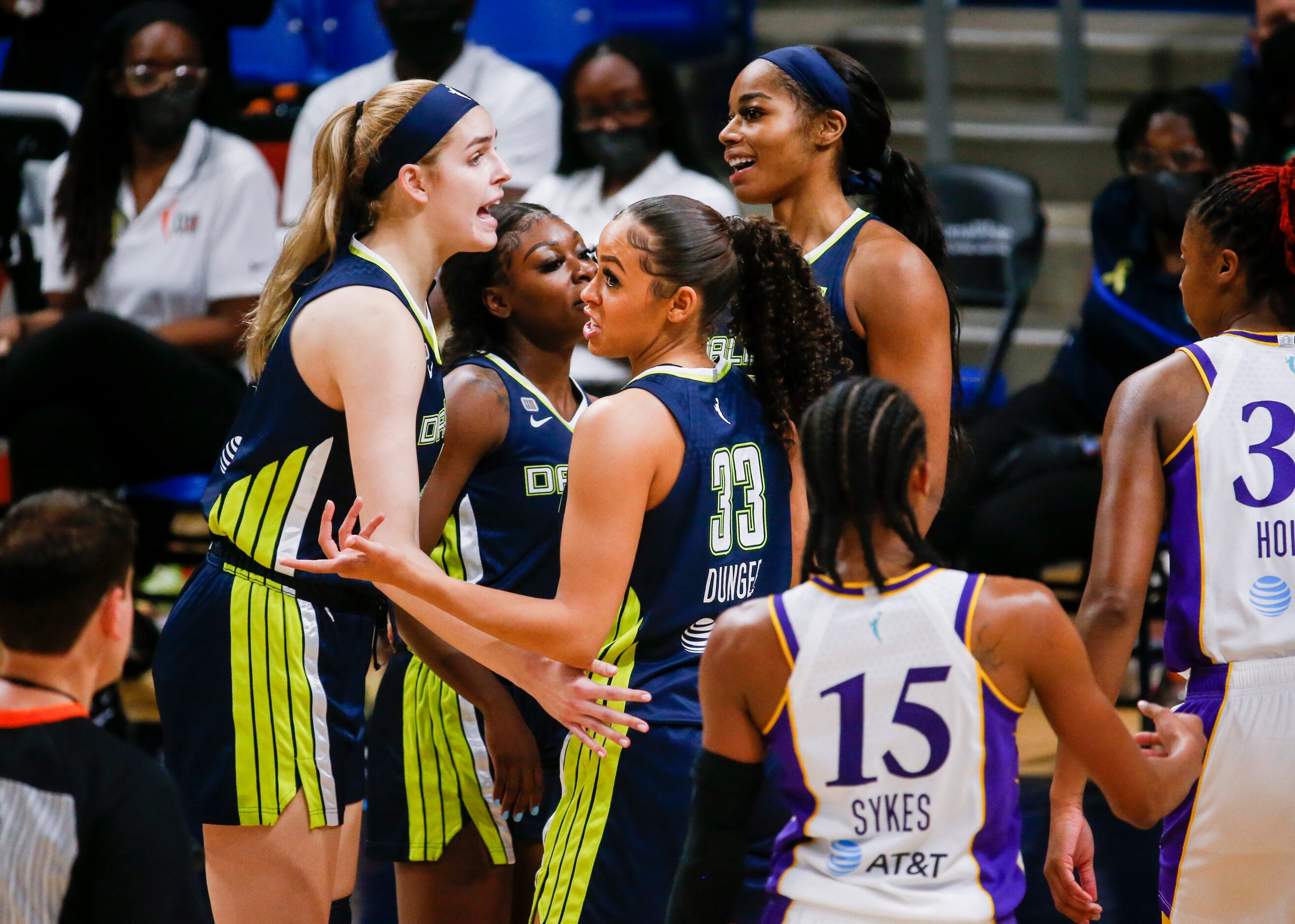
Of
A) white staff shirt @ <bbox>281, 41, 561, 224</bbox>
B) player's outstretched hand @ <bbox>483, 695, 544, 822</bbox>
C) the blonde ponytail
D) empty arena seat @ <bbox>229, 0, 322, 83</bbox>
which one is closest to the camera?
the blonde ponytail

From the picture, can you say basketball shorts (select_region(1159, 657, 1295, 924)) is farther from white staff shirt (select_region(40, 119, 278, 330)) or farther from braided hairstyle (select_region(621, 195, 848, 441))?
white staff shirt (select_region(40, 119, 278, 330))

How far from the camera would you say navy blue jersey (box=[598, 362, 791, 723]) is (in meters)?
2.33

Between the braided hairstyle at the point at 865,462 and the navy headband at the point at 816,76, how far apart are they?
128 centimetres

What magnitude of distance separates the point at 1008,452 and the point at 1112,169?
2.62 metres

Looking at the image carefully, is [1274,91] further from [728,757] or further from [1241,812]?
[728,757]

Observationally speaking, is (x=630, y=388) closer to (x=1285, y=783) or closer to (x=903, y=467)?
(x=903, y=467)

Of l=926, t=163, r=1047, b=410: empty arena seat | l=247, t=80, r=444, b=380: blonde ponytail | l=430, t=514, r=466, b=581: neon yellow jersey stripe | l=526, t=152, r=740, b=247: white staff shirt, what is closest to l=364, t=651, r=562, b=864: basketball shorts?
l=430, t=514, r=466, b=581: neon yellow jersey stripe

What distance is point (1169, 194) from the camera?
532cm

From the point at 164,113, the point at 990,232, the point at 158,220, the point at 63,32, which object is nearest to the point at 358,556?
the point at 158,220

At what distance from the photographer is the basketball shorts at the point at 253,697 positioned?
8.38 ft

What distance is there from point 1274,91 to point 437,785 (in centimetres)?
424

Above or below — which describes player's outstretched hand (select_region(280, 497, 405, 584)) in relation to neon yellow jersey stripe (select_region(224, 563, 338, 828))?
above

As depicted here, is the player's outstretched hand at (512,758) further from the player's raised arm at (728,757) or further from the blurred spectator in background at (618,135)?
the blurred spectator in background at (618,135)

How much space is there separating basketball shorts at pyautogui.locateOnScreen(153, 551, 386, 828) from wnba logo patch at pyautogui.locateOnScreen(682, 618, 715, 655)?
1.99 ft
